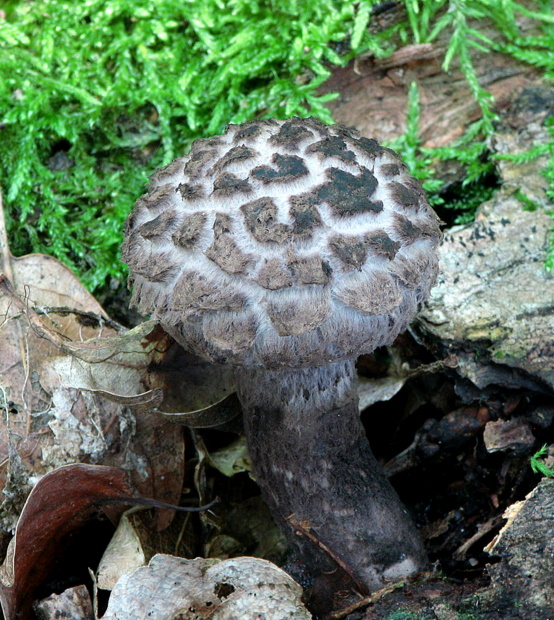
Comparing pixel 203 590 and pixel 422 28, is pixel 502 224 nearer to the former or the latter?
pixel 422 28

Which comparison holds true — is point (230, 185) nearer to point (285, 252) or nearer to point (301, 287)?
point (285, 252)

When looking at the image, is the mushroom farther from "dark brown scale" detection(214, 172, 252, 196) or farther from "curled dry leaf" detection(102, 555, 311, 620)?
"curled dry leaf" detection(102, 555, 311, 620)

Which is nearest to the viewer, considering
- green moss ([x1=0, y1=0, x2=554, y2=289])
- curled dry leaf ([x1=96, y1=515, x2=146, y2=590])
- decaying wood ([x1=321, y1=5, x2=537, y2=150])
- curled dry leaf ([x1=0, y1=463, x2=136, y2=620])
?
curled dry leaf ([x1=0, y1=463, x2=136, y2=620])

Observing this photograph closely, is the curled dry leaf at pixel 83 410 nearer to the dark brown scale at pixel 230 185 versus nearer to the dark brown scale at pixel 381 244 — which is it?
the dark brown scale at pixel 230 185

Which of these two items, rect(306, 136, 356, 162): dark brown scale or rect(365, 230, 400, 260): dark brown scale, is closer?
rect(365, 230, 400, 260): dark brown scale

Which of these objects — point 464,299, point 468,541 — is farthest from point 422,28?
point 468,541

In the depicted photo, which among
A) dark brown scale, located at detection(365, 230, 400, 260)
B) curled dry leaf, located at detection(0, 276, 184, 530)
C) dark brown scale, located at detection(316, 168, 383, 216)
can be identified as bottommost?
curled dry leaf, located at detection(0, 276, 184, 530)

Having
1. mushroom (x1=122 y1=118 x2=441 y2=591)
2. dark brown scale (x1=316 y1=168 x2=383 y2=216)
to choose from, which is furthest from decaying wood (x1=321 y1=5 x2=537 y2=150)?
dark brown scale (x1=316 y1=168 x2=383 y2=216)
